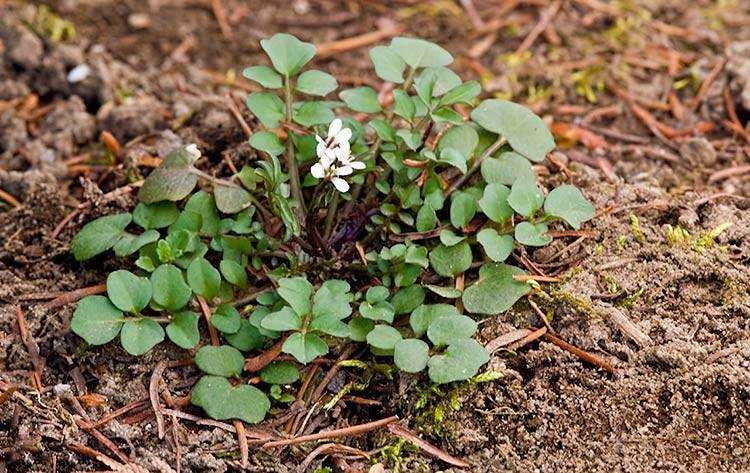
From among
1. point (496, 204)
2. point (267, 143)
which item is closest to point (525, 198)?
point (496, 204)

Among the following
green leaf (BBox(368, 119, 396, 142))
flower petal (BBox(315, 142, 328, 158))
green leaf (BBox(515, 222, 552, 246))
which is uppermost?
flower petal (BBox(315, 142, 328, 158))

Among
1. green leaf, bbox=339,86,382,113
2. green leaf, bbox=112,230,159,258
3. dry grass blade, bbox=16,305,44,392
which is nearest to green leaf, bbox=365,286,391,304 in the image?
green leaf, bbox=339,86,382,113

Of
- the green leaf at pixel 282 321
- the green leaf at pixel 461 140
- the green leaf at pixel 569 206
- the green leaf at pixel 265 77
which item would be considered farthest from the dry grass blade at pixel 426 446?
the green leaf at pixel 265 77

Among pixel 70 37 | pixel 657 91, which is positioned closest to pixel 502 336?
pixel 657 91

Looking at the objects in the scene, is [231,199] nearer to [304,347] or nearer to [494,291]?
[304,347]

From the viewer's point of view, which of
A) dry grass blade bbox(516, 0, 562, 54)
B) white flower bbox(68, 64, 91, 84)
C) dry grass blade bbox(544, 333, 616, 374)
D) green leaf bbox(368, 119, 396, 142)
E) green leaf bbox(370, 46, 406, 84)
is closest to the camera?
dry grass blade bbox(544, 333, 616, 374)

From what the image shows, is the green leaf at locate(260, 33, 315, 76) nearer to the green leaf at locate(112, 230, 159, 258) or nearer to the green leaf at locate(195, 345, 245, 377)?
the green leaf at locate(112, 230, 159, 258)
